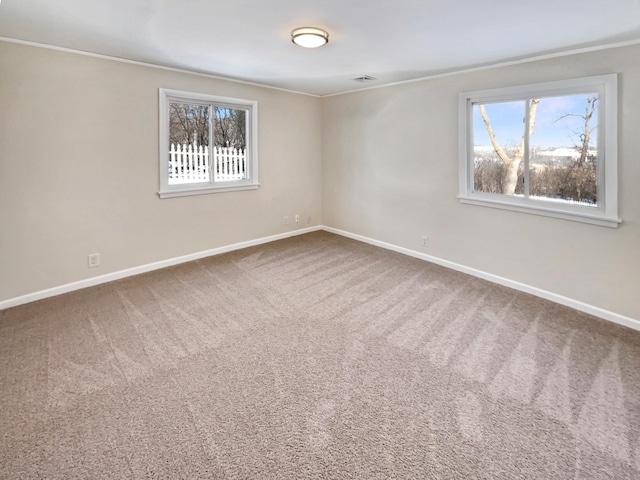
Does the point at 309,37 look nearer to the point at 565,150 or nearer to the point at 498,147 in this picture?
the point at 498,147

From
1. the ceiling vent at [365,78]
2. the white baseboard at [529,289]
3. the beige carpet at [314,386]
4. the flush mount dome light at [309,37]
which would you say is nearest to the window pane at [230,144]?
the ceiling vent at [365,78]

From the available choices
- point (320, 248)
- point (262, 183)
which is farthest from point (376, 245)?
point (262, 183)

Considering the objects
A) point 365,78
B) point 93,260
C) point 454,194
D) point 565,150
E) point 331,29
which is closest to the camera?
point 331,29

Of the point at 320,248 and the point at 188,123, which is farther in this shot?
the point at 320,248

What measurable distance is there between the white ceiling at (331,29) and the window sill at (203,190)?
140 cm

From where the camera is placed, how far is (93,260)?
11.9ft

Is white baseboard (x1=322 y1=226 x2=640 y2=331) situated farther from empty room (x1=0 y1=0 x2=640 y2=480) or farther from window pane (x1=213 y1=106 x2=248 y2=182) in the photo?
→ window pane (x1=213 y1=106 x2=248 y2=182)

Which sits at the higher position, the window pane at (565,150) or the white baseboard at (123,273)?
the window pane at (565,150)

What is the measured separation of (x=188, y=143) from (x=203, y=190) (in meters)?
0.60

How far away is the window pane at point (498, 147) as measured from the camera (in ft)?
11.7

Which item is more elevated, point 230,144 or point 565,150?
point 230,144

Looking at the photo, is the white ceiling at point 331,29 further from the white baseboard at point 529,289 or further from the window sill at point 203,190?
the white baseboard at point 529,289

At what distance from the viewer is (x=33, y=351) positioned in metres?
2.44

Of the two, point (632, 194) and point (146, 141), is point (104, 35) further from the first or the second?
point (632, 194)
